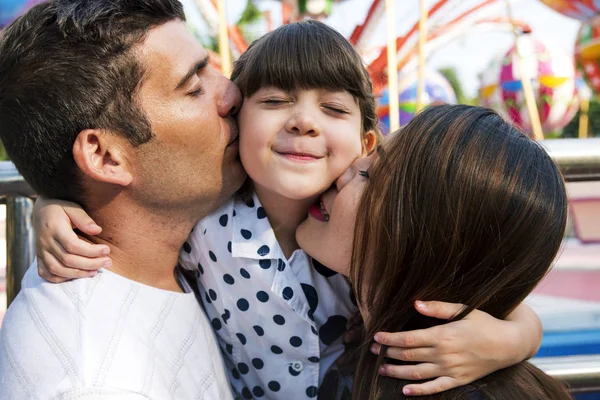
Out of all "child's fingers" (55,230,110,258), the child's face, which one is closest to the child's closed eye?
the child's face

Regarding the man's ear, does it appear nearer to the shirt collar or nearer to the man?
the man

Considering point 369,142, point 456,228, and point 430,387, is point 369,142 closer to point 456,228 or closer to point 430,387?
point 456,228

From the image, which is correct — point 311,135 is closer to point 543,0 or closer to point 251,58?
point 251,58

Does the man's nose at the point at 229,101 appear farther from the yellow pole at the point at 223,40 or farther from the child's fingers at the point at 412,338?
the yellow pole at the point at 223,40

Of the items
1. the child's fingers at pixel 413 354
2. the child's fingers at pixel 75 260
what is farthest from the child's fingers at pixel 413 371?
the child's fingers at pixel 75 260

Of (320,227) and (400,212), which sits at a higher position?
(400,212)

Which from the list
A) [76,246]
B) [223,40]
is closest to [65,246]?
[76,246]

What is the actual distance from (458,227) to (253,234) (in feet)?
2.05

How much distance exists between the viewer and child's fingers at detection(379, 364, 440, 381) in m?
1.33

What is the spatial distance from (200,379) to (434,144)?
0.80 metres

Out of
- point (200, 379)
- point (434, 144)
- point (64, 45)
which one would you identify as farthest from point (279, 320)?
point (64, 45)

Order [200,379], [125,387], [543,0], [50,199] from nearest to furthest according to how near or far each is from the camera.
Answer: [125,387], [200,379], [50,199], [543,0]

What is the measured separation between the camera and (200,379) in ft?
4.98

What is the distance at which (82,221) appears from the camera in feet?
5.11
